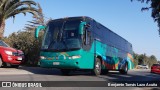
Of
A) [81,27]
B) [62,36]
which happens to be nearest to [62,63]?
[62,36]

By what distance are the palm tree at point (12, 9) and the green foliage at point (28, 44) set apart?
1.23 meters

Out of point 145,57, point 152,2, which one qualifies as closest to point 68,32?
point 152,2

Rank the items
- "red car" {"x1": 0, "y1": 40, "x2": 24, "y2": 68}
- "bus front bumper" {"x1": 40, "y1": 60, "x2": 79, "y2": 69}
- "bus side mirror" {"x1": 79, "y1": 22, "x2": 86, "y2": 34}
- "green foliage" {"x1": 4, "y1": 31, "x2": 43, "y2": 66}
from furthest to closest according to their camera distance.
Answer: "green foliage" {"x1": 4, "y1": 31, "x2": 43, "y2": 66} → "red car" {"x1": 0, "y1": 40, "x2": 24, "y2": 68} → "bus front bumper" {"x1": 40, "y1": 60, "x2": 79, "y2": 69} → "bus side mirror" {"x1": 79, "y1": 22, "x2": 86, "y2": 34}

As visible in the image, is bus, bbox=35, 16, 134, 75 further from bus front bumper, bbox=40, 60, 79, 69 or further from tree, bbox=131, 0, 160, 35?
tree, bbox=131, 0, 160, 35

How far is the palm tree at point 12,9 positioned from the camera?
2759cm

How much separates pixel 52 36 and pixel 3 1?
1116 cm

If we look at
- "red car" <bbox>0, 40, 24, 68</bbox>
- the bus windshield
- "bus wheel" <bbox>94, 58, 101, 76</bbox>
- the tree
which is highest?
the tree

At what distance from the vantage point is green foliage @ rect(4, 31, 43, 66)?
27359 mm

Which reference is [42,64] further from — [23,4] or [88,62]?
[23,4]

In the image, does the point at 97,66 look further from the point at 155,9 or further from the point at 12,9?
the point at 12,9

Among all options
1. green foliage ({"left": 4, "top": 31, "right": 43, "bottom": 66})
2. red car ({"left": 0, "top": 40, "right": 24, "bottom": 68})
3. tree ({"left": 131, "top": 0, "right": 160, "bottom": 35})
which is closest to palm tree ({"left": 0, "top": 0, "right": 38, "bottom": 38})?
green foliage ({"left": 4, "top": 31, "right": 43, "bottom": 66})

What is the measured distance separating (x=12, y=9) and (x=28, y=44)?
348 centimetres

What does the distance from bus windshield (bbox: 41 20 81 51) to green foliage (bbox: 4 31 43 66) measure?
31.9 ft

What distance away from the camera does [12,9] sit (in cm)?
2830
